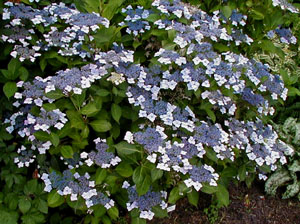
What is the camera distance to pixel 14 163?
2.65m

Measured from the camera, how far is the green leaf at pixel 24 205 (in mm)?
2400

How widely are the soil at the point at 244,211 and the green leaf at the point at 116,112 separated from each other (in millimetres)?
989

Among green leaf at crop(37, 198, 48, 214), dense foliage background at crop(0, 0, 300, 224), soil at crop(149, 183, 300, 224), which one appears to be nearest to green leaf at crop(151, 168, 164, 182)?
dense foliage background at crop(0, 0, 300, 224)

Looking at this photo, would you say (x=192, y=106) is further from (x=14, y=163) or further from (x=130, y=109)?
(x=14, y=163)

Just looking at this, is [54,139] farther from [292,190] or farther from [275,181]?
[292,190]

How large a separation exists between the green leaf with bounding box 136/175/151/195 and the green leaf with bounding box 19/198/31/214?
670 mm

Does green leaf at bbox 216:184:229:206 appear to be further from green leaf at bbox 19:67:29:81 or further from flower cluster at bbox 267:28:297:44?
green leaf at bbox 19:67:29:81

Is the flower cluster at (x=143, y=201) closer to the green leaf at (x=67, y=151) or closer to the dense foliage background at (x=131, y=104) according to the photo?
the dense foliage background at (x=131, y=104)

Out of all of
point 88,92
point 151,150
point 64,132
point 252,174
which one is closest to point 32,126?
point 64,132

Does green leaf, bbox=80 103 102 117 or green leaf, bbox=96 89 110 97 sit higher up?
green leaf, bbox=96 89 110 97

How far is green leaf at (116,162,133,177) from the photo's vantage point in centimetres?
234

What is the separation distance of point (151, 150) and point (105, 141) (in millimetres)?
368

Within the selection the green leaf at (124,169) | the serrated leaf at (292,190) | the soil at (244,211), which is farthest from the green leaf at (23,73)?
the serrated leaf at (292,190)

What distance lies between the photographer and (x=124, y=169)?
235cm
